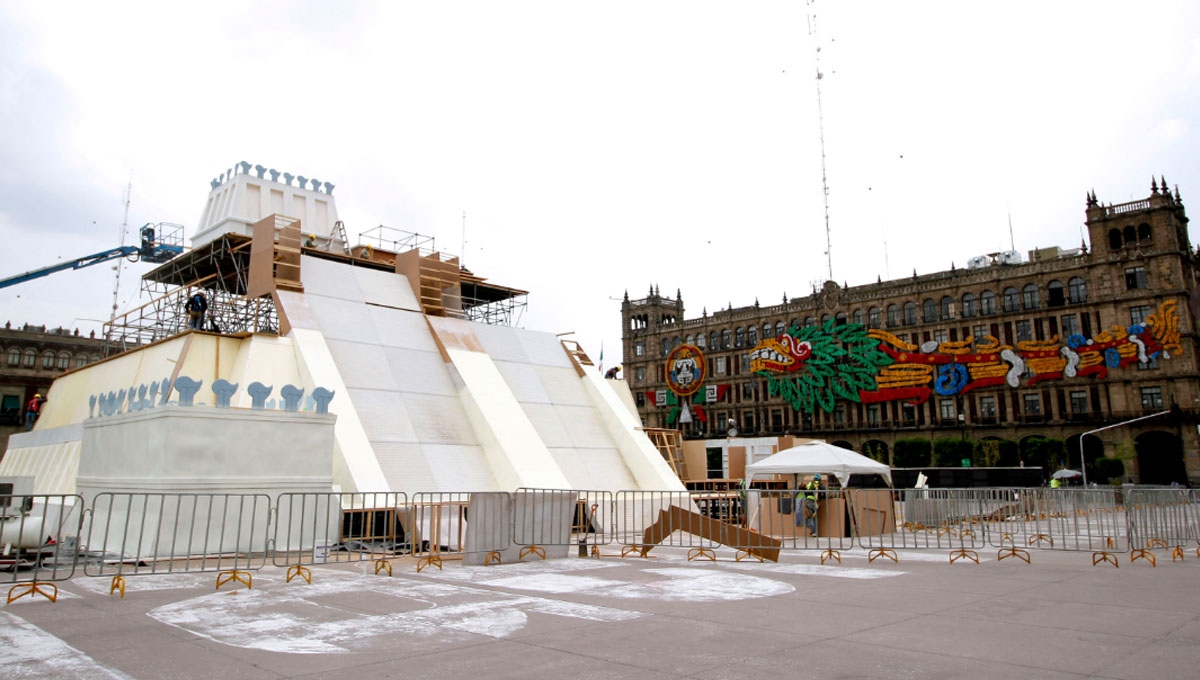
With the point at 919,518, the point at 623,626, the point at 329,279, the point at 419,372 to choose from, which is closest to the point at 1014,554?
the point at 919,518

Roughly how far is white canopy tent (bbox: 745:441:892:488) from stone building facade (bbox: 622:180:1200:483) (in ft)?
148

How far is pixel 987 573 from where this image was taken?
11.5m

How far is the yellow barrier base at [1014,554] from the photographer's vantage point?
13438 millimetres

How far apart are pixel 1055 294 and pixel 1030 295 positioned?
6.26 feet

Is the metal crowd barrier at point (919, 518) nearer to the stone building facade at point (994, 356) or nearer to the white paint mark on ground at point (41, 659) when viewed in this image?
the white paint mark on ground at point (41, 659)

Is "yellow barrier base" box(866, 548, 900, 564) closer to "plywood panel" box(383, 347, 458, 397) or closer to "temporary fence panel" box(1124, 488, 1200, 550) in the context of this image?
"temporary fence panel" box(1124, 488, 1200, 550)

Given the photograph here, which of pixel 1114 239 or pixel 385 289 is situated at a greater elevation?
pixel 1114 239

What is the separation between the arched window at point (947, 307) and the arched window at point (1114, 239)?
1264cm

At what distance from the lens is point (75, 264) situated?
51938 millimetres

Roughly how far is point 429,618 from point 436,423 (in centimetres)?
1418

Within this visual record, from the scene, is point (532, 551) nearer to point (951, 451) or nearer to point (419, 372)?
point (419, 372)

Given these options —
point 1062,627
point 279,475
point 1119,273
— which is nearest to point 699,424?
point 1119,273

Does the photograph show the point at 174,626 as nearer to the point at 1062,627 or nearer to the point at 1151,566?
the point at 1062,627

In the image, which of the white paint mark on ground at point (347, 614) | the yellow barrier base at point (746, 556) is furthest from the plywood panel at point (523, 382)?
the white paint mark on ground at point (347, 614)
